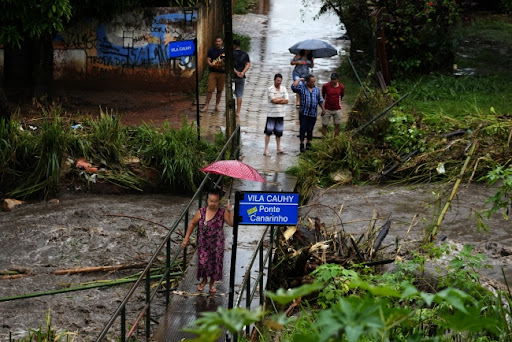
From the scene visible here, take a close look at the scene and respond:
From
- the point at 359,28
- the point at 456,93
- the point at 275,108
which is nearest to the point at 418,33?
the point at 359,28

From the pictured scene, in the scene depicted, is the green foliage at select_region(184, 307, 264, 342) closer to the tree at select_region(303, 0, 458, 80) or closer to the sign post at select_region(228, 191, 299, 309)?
the sign post at select_region(228, 191, 299, 309)

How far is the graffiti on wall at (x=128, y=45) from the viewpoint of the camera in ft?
64.0

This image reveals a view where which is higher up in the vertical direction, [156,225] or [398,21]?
[398,21]

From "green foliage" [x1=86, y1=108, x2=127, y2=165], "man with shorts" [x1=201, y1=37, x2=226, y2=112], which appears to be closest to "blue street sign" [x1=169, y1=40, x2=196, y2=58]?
"green foliage" [x1=86, y1=108, x2=127, y2=165]

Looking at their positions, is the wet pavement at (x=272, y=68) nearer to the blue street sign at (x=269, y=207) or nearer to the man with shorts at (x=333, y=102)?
the man with shorts at (x=333, y=102)

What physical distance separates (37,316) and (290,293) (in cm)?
777

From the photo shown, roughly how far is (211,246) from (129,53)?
36.0 feet

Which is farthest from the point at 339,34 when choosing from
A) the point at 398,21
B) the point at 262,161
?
the point at 262,161

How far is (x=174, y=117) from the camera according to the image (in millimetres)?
17797

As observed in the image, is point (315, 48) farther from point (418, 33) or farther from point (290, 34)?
point (290, 34)

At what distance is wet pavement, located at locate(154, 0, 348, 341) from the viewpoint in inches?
372

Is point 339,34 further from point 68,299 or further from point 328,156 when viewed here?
point 68,299

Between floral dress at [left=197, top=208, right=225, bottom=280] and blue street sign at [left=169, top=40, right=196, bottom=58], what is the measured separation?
201 inches

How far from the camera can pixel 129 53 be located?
1964cm
